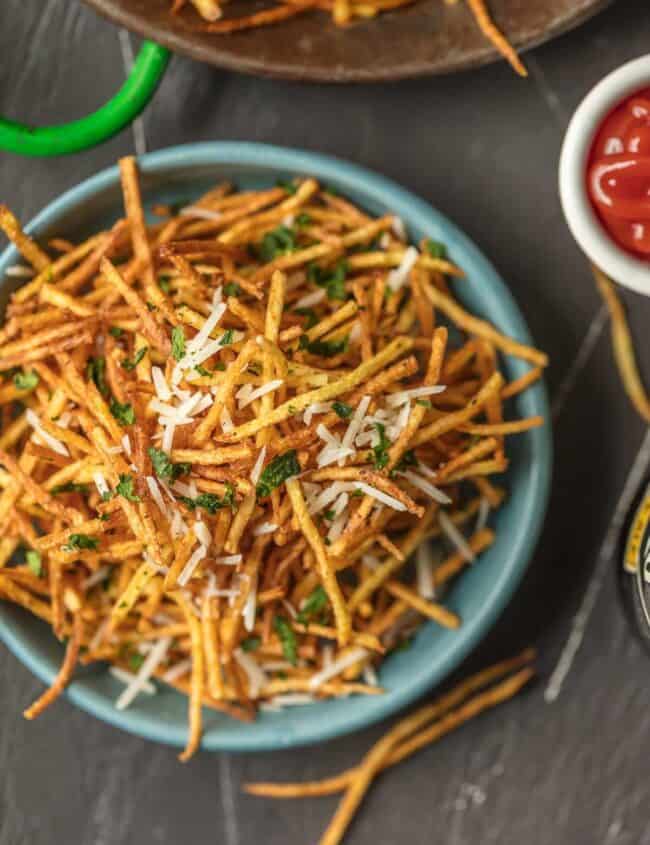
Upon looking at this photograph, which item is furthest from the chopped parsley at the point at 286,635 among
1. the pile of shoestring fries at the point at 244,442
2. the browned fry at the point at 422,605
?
the browned fry at the point at 422,605

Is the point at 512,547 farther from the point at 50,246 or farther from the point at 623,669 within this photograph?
the point at 50,246

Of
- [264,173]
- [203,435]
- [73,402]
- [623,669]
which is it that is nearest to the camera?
[203,435]

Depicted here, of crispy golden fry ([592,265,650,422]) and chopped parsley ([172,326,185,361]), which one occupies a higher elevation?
chopped parsley ([172,326,185,361])

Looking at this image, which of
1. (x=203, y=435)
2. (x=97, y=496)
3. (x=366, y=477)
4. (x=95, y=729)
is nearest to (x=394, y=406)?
(x=366, y=477)

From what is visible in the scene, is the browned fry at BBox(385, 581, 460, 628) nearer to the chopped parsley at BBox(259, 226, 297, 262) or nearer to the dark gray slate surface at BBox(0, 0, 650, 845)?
the dark gray slate surface at BBox(0, 0, 650, 845)

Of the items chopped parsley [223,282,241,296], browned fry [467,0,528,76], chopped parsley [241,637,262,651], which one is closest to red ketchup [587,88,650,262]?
browned fry [467,0,528,76]

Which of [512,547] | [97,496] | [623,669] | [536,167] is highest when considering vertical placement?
[536,167]
